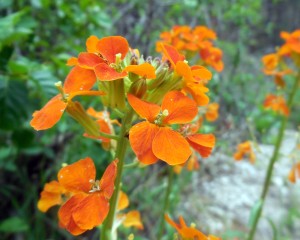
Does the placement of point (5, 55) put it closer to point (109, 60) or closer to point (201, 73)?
point (109, 60)

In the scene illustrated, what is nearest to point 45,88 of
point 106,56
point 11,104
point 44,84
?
point 44,84

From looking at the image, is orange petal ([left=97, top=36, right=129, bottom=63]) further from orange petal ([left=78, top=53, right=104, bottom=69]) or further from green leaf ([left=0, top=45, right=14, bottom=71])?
green leaf ([left=0, top=45, right=14, bottom=71])

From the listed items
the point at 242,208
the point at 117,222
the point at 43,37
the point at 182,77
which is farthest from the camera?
the point at 242,208

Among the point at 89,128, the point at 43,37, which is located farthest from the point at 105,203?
the point at 43,37

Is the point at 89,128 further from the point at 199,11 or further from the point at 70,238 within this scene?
the point at 199,11

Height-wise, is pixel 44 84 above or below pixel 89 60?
below
